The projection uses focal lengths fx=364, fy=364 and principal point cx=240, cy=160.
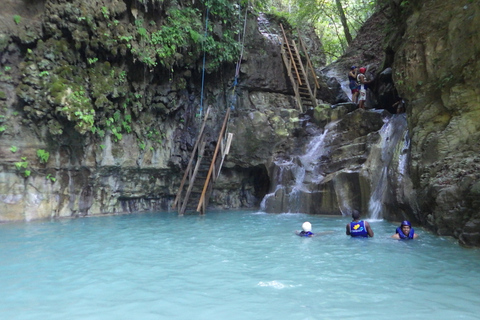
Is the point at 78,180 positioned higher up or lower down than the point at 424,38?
lower down

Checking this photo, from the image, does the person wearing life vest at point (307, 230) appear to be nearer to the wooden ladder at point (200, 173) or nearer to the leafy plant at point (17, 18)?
the wooden ladder at point (200, 173)

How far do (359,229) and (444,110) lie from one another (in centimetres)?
373

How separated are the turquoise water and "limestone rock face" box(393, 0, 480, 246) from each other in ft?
2.49

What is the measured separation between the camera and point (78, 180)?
39.4 feet

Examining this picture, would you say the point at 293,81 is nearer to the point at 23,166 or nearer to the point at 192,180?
the point at 192,180

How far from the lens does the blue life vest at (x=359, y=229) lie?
780cm

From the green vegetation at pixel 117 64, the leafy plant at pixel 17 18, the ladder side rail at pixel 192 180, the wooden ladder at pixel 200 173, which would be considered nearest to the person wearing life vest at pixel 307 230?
the wooden ladder at pixel 200 173

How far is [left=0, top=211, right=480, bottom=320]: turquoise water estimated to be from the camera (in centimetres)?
393

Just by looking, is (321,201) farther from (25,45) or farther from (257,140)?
(25,45)

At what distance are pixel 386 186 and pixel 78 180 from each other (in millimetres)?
9622

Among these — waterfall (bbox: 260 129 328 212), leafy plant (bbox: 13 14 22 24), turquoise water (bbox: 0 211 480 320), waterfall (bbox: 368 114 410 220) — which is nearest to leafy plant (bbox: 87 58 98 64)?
leafy plant (bbox: 13 14 22 24)

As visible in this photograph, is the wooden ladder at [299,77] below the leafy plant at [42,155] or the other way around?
the other way around

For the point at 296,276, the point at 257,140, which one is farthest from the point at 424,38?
the point at 296,276

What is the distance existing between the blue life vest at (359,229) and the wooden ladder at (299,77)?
9.48m
